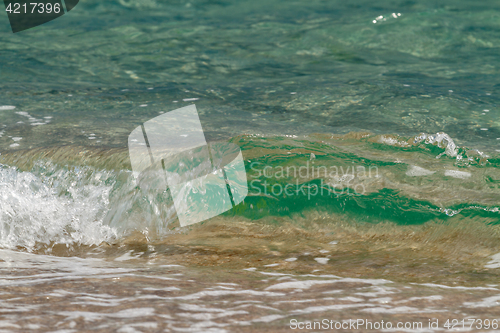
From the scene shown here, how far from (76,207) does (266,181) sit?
1.46 m

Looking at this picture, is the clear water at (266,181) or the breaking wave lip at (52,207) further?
the breaking wave lip at (52,207)

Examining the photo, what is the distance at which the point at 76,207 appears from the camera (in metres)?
3.54

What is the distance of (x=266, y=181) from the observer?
376 centimetres

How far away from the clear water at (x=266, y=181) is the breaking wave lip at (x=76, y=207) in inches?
0.5

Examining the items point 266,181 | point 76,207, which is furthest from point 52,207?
point 266,181

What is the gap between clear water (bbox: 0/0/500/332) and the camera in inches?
82.6

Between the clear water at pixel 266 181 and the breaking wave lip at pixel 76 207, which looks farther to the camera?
the breaking wave lip at pixel 76 207

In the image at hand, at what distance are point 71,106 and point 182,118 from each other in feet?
4.68

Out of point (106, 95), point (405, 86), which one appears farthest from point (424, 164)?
point (106, 95)

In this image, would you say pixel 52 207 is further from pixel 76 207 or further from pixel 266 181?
pixel 266 181

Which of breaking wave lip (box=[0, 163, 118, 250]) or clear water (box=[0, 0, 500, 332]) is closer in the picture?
clear water (box=[0, 0, 500, 332])

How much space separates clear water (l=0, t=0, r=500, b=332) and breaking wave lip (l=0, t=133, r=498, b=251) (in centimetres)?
1

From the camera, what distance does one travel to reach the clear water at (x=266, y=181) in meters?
2.10

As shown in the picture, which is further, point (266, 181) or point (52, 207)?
point (266, 181)
